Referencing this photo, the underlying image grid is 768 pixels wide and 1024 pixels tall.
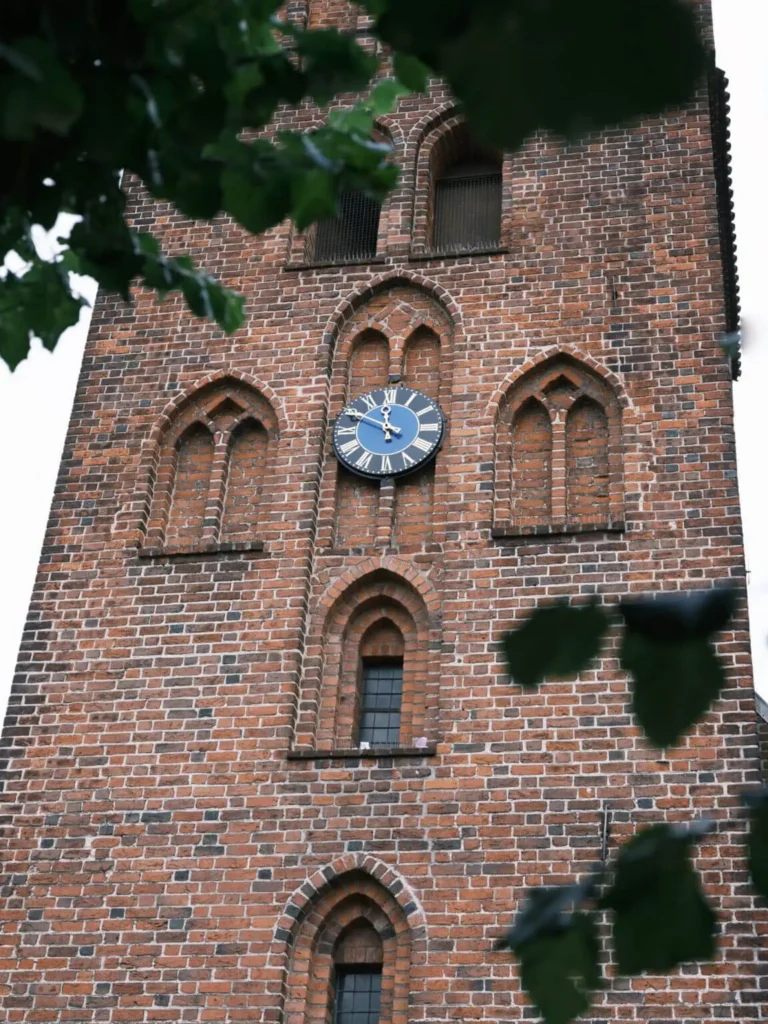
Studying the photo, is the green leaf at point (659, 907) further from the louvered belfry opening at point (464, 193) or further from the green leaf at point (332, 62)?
the louvered belfry opening at point (464, 193)

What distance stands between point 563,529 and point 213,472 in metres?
2.59

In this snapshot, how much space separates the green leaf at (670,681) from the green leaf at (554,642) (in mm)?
65

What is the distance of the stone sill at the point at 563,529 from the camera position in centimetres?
1010

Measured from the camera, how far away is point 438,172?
515 inches

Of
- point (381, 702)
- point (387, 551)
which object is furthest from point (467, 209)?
point (381, 702)

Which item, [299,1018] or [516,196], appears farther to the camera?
[516,196]

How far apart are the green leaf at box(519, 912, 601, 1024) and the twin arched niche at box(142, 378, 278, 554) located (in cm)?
844

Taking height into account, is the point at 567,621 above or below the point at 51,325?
below

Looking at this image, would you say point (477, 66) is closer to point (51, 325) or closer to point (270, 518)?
point (51, 325)

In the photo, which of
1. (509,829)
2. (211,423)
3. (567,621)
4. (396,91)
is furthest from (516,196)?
(567,621)

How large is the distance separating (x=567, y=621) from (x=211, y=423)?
946 cm

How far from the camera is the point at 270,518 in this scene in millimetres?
10672

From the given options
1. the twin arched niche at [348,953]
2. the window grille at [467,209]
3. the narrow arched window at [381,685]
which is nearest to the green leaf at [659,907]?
the twin arched niche at [348,953]

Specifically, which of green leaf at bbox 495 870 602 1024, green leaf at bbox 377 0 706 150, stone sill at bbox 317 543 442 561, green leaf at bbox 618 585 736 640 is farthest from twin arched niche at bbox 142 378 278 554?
green leaf at bbox 377 0 706 150
